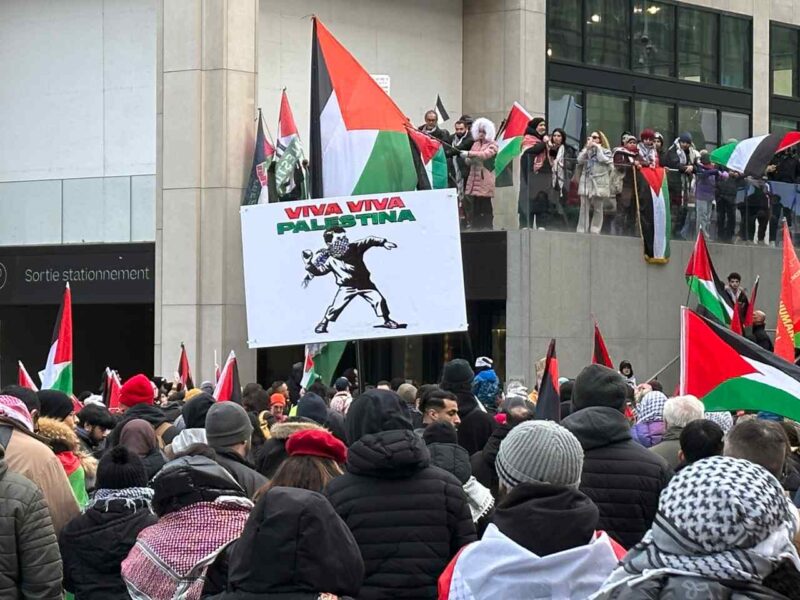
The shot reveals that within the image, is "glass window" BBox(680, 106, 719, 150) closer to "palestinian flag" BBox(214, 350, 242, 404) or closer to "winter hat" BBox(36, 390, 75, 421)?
"palestinian flag" BBox(214, 350, 242, 404)

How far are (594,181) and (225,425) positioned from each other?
17897mm

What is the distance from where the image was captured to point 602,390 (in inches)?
307

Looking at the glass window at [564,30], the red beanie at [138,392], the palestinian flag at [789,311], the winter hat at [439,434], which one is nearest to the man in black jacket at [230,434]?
the winter hat at [439,434]

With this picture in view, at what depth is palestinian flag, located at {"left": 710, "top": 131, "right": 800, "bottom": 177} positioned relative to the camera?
28.4 metres

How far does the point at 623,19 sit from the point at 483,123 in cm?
1048

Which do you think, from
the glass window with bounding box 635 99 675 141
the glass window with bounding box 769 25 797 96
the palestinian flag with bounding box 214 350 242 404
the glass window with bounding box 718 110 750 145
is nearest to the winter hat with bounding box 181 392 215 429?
the palestinian flag with bounding box 214 350 242 404

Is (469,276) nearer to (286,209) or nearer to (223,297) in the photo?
(223,297)

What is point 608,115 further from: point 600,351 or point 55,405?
point 55,405

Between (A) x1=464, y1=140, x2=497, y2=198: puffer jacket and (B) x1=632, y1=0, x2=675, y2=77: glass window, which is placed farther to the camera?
(B) x1=632, y1=0, x2=675, y2=77: glass window

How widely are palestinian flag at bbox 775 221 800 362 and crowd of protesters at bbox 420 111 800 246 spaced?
10.1 meters

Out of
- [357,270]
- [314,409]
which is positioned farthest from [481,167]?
[314,409]

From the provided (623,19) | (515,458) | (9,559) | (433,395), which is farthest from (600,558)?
(623,19)

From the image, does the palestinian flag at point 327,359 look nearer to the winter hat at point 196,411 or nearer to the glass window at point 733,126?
the winter hat at point 196,411

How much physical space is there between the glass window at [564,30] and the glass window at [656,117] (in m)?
2.37
